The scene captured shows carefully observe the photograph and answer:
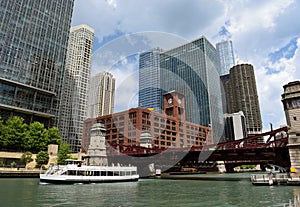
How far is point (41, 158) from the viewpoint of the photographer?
237 feet

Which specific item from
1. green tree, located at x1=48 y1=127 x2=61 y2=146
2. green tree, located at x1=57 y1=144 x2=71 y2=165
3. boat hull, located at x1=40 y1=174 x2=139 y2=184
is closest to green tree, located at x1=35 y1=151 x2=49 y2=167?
green tree, located at x1=57 y1=144 x2=71 y2=165

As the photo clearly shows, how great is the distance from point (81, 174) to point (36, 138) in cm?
3531

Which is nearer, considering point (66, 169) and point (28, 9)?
point (66, 169)

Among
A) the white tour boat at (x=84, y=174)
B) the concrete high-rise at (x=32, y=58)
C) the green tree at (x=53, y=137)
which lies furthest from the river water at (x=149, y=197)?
the concrete high-rise at (x=32, y=58)

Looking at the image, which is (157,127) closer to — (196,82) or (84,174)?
(196,82)

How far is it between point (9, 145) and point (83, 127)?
69960 mm

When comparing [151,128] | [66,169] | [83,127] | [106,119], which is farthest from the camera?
[83,127]

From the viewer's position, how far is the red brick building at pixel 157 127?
4643 inches

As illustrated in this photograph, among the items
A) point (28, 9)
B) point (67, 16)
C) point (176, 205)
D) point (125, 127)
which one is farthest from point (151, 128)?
point (176, 205)

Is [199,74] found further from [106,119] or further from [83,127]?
[83,127]

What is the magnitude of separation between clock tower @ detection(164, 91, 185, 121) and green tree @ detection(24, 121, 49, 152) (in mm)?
80848

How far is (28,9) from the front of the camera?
93.2m

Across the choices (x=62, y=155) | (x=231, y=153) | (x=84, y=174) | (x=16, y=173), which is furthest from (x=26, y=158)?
(x=231, y=153)

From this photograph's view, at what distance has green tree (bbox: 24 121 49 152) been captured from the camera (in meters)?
74.9
